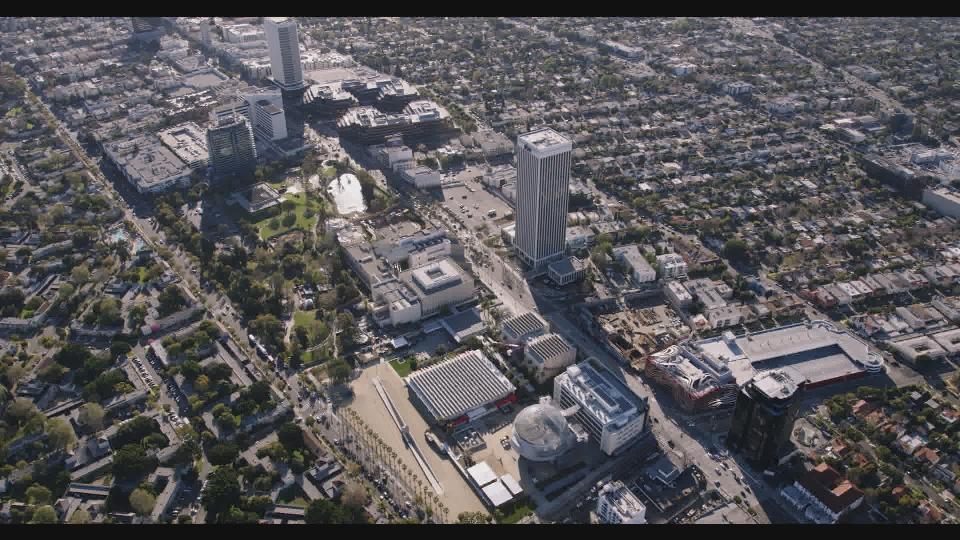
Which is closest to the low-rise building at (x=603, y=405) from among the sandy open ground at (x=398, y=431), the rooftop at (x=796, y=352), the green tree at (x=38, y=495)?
the rooftop at (x=796, y=352)

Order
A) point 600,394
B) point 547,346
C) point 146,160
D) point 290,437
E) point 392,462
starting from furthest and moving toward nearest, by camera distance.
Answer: point 146,160 → point 547,346 → point 600,394 → point 290,437 → point 392,462

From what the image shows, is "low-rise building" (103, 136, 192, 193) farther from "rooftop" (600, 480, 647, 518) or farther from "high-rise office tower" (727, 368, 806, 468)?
"high-rise office tower" (727, 368, 806, 468)

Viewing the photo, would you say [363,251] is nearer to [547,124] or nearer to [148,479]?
[148,479]

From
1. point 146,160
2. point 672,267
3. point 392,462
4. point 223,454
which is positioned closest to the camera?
point 223,454

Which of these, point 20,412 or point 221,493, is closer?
point 221,493

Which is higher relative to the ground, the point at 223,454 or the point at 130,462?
the point at 130,462

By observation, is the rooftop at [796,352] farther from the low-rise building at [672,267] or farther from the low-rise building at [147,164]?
the low-rise building at [147,164]

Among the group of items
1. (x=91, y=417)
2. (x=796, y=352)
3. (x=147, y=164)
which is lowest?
(x=91, y=417)

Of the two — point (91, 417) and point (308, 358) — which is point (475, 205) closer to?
point (308, 358)

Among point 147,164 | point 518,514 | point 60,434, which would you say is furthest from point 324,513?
point 147,164
